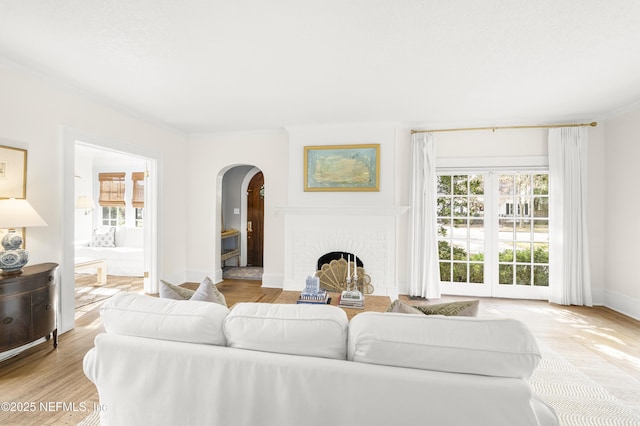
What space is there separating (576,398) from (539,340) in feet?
3.15

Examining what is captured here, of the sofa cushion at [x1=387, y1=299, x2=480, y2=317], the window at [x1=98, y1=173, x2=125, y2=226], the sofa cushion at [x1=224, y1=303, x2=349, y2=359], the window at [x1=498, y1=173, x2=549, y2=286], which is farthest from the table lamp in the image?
the window at [x1=498, y1=173, x2=549, y2=286]

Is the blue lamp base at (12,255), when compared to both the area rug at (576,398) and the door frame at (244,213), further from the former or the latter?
the door frame at (244,213)

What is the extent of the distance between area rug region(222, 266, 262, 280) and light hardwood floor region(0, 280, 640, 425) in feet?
4.99

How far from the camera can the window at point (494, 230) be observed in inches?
167

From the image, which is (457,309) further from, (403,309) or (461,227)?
(461,227)

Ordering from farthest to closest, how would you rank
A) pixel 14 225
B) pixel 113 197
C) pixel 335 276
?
pixel 113 197 < pixel 335 276 < pixel 14 225

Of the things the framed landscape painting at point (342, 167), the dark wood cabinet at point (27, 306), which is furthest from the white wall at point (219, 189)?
the dark wood cabinet at point (27, 306)

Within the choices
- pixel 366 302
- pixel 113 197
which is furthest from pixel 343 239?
pixel 113 197

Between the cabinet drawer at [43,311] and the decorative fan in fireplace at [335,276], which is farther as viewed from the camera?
the decorative fan in fireplace at [335,276]

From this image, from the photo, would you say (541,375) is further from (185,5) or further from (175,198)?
(175,198)

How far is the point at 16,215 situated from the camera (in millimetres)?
2395

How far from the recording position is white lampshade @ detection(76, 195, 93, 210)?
245 inches

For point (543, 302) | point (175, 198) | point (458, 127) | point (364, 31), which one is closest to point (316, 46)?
point (364, 31)

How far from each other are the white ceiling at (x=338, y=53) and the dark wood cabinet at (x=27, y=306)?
191 centimetres
